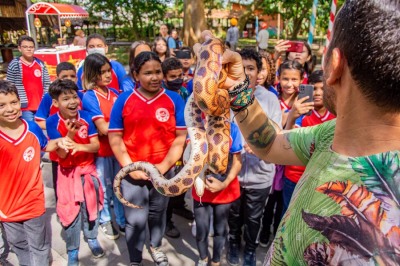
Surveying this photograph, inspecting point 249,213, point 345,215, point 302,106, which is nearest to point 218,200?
point 249,213

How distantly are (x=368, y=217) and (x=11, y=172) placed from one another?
3113mm

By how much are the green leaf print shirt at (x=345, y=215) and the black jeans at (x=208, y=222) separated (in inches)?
86.0

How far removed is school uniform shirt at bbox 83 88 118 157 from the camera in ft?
12.9

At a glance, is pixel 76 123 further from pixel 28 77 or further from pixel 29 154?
pixel 28 77

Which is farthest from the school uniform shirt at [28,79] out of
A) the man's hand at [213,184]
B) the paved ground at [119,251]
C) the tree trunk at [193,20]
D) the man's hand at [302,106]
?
the tree trunk at [193,20]

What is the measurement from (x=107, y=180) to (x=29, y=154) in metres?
1.31

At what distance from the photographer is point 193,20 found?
16.0 m

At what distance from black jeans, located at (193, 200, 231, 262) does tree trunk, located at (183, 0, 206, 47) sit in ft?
44.0

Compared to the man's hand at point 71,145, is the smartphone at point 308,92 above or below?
above

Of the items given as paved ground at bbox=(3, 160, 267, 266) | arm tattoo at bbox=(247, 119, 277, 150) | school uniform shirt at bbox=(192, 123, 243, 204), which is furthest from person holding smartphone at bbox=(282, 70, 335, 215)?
arm tattoo at bbox=(247, 119, 277, 150)

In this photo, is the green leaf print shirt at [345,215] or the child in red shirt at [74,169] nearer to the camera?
the green leaf print shirt at [345,215]

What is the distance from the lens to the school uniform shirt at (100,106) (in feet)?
12.9

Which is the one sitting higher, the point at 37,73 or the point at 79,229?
the point at 37,73

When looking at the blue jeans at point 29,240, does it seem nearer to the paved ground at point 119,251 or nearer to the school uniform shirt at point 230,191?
the paved ground at point 119,251
